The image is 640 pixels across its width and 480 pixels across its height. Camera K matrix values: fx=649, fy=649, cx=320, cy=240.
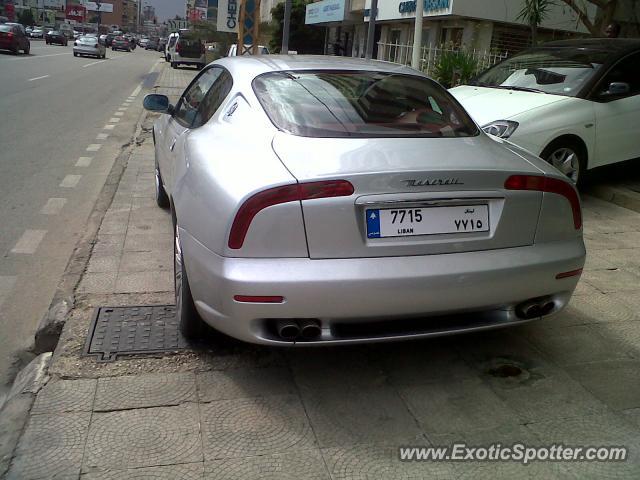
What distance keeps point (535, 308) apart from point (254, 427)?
145 cm

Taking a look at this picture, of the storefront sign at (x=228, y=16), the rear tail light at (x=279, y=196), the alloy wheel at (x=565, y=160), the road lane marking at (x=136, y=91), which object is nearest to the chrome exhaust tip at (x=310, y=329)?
the rear tail light at (x=279, y=196)

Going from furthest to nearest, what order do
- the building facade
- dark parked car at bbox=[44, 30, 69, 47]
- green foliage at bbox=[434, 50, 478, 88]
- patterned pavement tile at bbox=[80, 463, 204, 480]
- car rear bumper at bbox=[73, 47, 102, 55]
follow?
dark parked car at bbox=[44, 30, 69, 47] → car rear bumper at bbox=[73, 47, 102, 55] → the building facade → green foliage at bbox=[434, 50, 478, 88] → patterned pavement tile at bbox=[80, 463, 204, 480]

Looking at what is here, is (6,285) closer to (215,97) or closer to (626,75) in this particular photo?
(215,97)

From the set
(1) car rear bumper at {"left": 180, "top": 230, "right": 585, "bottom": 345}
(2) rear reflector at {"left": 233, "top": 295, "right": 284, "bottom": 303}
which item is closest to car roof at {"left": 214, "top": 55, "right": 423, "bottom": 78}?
(1) car rear bumper at {"left": 180, "top": 230, "right": 585, "bottom": 345}

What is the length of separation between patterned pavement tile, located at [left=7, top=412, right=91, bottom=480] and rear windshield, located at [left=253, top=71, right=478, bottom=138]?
165 cm

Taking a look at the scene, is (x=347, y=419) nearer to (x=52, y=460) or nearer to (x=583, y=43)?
(x=52, y=460)

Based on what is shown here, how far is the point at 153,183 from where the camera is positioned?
25.0 ft

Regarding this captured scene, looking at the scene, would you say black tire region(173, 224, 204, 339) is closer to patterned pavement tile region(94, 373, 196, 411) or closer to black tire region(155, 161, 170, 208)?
patterned pavement tile region(94, 373, 196, 411)

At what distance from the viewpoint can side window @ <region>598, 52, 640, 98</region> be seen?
22.0ft

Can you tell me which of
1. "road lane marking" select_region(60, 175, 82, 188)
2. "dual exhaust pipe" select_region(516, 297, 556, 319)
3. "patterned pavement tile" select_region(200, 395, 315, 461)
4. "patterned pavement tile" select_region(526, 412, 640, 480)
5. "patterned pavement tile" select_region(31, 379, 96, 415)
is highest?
"dual exhaust pipe" select_region(516, 297, 556, 319)

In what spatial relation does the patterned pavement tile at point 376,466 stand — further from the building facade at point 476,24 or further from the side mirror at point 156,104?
the building facade at point 476,24

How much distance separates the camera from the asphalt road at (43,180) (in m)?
4.51

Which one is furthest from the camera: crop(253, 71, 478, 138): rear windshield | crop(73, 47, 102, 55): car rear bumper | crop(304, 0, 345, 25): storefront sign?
crop(73, 47, 102, 55): car rear bumper

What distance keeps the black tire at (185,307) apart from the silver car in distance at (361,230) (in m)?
0.01
